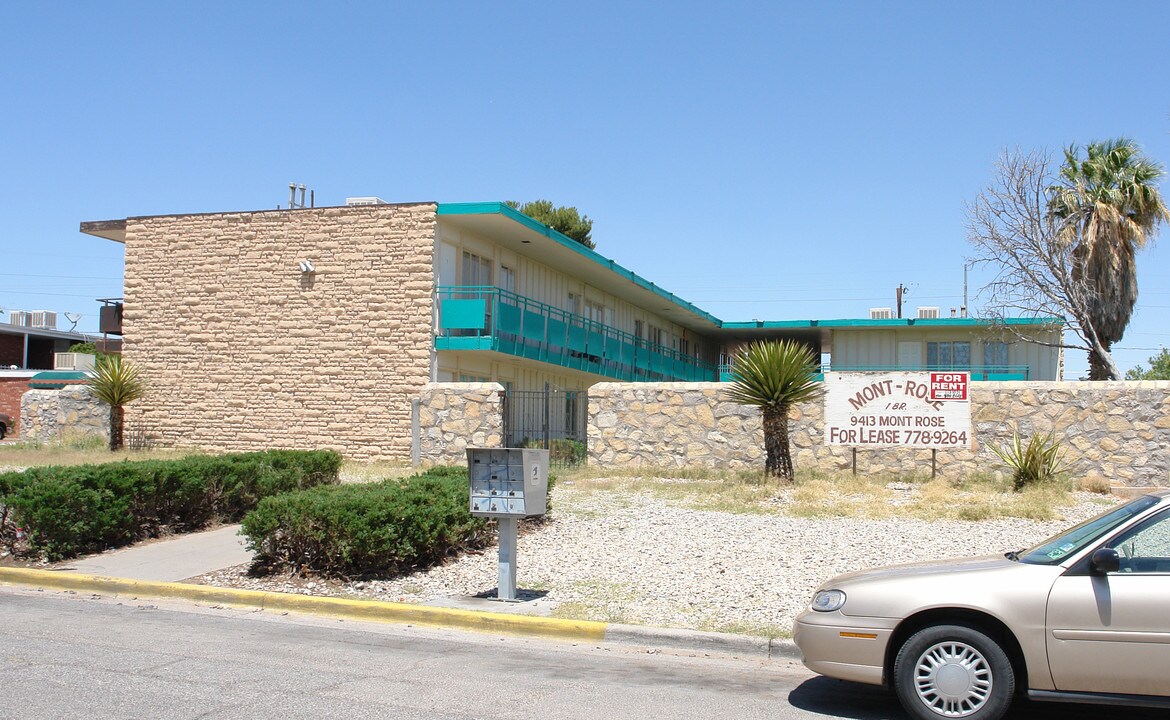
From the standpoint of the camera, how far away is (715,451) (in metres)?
20.3

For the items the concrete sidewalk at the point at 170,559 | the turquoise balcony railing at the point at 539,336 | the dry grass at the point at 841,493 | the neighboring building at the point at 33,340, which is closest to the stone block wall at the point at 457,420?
the turquoise balcony railing at the point at 539,336

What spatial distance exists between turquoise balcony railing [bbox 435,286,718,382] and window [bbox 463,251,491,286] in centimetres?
60

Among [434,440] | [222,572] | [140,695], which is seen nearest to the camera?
[140,695]

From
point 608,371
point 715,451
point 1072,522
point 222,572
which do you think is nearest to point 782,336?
point 608,371

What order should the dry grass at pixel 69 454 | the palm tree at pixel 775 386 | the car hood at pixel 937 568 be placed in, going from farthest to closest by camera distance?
1. the dry grass at pixel 69 454
2. the palm tree at pixel 775 386
3. the car hood at pixel 937 568

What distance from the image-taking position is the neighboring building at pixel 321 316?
23422 mm

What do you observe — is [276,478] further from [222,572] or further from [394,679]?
[394,679]

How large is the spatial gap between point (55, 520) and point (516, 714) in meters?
7.75

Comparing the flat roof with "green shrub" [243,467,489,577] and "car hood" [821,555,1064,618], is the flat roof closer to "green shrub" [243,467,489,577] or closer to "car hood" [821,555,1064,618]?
"green shrub" [243,467,489,577]

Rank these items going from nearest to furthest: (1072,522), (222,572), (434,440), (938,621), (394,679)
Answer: (938,621) → (394,679) → (222,572) → (1072,522) → (434,440)

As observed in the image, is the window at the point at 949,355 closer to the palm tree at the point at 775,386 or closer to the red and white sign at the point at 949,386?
the red and white sign at the point at 949,386

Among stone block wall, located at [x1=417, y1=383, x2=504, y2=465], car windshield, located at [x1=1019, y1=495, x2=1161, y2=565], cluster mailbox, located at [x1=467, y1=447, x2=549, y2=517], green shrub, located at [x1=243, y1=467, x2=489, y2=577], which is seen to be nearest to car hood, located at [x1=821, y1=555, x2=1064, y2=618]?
car windshield, located at [x1=1019, y1=495, x2=1161, y2=565]

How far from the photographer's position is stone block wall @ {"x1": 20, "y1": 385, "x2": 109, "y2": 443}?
1036 inches

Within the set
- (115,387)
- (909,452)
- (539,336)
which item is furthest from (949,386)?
(115,387)
